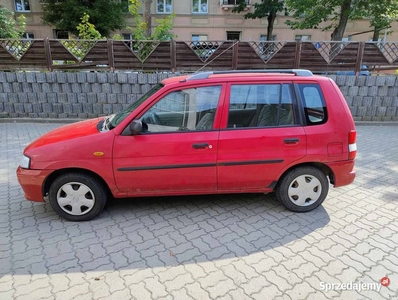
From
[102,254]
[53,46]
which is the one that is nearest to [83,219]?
[102,254]

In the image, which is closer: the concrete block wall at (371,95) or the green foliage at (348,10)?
the concrete block wall at (371,95)

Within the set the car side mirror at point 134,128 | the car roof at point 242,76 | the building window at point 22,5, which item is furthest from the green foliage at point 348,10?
the building window at point 22,5

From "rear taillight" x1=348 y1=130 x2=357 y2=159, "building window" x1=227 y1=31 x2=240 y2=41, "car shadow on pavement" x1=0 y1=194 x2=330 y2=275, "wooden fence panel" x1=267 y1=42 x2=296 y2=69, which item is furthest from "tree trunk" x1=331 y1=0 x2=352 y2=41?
"car shadow on pavement" x1=0 y1=194 x2=330 y2=275

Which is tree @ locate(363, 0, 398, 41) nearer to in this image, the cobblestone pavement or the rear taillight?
the cobblestone pavement

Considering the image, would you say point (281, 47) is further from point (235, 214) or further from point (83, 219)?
point (83, 219)

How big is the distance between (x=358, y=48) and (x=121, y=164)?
849 cm

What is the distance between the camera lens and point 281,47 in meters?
8.34

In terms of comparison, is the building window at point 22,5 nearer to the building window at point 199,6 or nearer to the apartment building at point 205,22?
the apartment building at point 205,22

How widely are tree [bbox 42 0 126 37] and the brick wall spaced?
10241 millimetres

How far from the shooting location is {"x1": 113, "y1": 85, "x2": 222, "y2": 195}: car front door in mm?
3084

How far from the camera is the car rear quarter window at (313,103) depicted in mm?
3277

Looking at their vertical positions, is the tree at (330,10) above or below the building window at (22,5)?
below

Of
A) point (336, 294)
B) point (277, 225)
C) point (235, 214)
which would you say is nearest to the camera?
point (336, 294)

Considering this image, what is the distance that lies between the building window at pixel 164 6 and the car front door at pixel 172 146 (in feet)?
69.8
